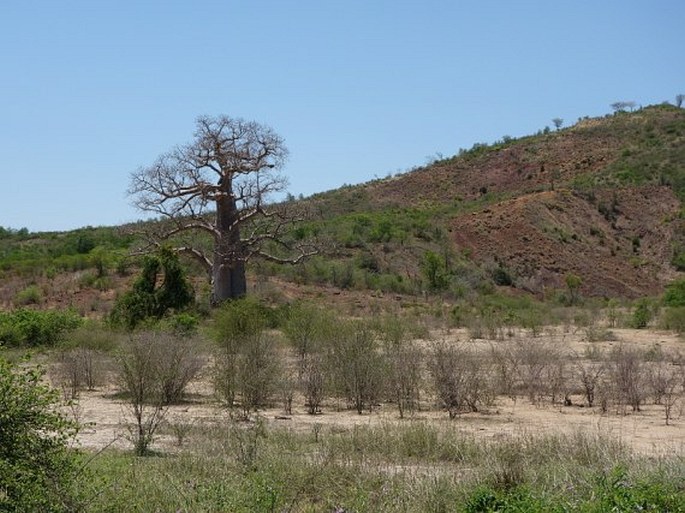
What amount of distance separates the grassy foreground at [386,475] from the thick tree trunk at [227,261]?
20736mm

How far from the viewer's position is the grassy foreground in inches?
324

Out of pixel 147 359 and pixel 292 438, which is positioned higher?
pixel 147 359

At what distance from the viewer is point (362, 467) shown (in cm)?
1016

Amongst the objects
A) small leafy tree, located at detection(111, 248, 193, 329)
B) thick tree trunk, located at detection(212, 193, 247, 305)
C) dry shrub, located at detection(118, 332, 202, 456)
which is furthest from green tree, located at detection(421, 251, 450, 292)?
dry shrub, located at detection(118, 332, 202, 456)

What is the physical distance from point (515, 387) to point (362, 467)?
9300 mm

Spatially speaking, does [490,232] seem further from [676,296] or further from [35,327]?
[35,327]

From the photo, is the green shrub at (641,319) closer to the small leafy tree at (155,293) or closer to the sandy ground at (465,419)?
the small leafy tree at (155,293)

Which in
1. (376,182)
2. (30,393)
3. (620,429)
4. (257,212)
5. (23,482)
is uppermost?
(376,182)

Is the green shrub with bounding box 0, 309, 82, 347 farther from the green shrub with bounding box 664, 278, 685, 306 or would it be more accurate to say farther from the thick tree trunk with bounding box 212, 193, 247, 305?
the green shrub with bounding box 664, 278, 685, 306

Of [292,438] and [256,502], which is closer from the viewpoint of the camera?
[256,502]

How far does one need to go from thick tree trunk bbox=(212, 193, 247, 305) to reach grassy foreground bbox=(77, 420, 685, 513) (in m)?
20.7

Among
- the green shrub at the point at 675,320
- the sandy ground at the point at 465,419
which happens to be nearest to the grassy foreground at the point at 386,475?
the sandy ground at the point at 465,419

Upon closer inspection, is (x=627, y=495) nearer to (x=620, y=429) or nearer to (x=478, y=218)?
(x=620, y=429)

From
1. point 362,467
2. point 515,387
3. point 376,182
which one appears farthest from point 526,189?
point 362,467
